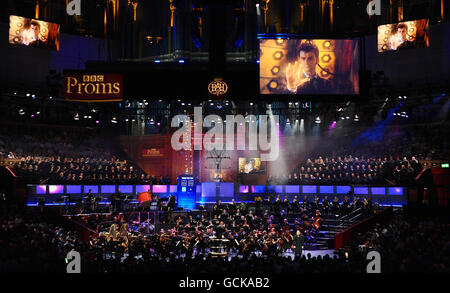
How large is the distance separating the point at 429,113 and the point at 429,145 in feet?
9.67

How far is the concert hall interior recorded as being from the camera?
2062 centimetres

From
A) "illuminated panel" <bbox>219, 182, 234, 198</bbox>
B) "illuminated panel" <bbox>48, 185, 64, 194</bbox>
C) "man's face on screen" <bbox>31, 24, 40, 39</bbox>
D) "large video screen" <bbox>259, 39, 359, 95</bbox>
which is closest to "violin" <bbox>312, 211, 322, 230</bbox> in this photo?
"large video screen" <bbox>259, 39, 359, 95</bbox>

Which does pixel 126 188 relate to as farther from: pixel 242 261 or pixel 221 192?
pixel 242 261

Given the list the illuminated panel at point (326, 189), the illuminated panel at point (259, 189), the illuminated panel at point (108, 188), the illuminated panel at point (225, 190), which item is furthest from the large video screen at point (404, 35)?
the illuminated panel at point (108, 188)

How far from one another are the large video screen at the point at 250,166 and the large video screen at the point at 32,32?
52.5 ft

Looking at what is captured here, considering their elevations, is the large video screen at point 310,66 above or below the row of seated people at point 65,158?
above

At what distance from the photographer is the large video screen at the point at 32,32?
28062 mm

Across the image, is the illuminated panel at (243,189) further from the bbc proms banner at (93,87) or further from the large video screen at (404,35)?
the bbc proms banner at (93,87)

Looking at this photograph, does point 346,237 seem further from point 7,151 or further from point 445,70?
point 7,151

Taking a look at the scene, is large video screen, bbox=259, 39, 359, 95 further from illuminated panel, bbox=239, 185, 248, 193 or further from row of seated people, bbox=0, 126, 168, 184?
row of seated people, bbox=0, 126, 168, 184
